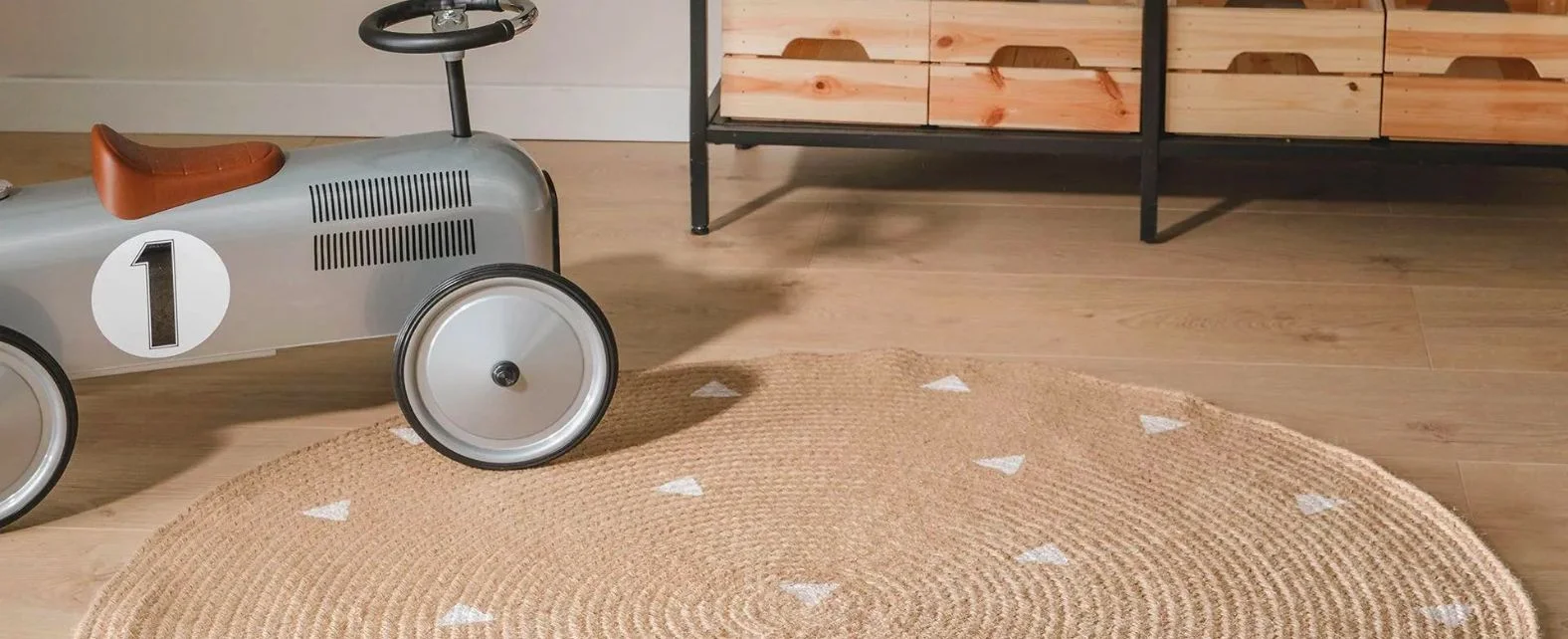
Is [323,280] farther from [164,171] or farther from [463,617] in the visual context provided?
[463,617]

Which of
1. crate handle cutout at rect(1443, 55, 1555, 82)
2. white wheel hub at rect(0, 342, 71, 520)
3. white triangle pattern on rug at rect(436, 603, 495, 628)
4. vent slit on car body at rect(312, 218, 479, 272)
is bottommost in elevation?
white triangle pattern on rug at rect(436, 603, 495, 628)

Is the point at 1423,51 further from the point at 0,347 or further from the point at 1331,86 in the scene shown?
the point at 0,347

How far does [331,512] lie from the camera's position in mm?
1426

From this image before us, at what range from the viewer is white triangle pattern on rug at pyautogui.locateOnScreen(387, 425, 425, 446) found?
156 centimetres

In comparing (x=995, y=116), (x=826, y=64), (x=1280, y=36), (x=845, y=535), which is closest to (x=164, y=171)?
(x=845, y=535)

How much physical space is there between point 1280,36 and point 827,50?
573 mm

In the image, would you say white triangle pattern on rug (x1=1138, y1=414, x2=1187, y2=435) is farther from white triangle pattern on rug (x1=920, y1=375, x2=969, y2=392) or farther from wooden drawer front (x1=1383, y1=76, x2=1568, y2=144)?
wooden drawer front (x1=1383, y1=76, x2=1568, y2=144)

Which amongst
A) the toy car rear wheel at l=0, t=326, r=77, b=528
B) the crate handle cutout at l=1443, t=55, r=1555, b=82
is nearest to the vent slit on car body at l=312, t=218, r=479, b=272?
the toy car rear wheel at l=0, t=326, r=77, b=528

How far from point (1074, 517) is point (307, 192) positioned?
734 mm

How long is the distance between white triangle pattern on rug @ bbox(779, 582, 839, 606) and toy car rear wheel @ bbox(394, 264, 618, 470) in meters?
0.29

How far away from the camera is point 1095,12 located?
6.59 ft

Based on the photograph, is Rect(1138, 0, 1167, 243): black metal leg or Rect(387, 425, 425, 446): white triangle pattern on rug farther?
Rect(1138, 0, 1167, 243): black metal leg

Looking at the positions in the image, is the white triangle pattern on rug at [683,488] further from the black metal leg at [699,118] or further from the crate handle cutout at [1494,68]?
the crate handle cutout at [1494,68]

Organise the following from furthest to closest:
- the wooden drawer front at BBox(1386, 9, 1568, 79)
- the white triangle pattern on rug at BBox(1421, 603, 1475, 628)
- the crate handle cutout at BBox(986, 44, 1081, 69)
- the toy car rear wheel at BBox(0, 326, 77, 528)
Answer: the crate handle cutout at BBox(986, 44, 1081, 69) → the wooden drawer front at BBox(1386, 9, 1568, 79) → the toy car rear wheel at BBox(0, 326, 77, 528) → the white triangle pattern on rug at BBox(1421, 603, 1475, 628)
